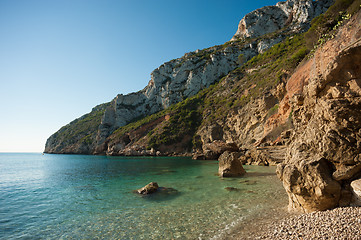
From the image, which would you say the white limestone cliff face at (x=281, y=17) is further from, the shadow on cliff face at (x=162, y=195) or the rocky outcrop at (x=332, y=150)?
the shadow on cliff face at (x=162, y=195)

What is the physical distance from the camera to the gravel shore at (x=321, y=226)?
5.27m

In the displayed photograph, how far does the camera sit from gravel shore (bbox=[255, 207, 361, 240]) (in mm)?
5270

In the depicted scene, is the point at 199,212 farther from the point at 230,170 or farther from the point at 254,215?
the point at 230,170

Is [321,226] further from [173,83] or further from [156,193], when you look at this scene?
[173,83]

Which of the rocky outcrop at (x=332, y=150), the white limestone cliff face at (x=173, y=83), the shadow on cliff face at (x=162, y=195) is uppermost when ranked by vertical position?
the white limestone cliff face at (x=173, y=83)

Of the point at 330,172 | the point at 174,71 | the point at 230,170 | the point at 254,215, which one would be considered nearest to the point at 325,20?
the point at 230,170

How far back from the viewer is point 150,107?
338 ft

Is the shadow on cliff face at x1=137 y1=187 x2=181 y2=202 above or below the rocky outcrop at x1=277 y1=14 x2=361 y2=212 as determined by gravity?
below

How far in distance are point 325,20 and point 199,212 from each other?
39.6 meters

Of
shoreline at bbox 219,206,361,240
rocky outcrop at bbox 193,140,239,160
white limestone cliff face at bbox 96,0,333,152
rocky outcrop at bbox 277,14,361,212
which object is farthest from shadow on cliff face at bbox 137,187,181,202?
white limestone cliff face at bbox 96,0,333,152

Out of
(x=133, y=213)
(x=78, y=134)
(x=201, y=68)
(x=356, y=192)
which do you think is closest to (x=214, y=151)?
(x=133, y=213)

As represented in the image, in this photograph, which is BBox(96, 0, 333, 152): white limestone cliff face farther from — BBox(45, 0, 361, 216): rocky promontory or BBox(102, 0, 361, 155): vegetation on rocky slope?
BBox(102, 0, 361, 155): vegetation on rocky slope

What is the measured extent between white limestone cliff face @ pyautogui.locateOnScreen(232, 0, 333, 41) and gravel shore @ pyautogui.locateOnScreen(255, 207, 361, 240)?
9379 centimetres

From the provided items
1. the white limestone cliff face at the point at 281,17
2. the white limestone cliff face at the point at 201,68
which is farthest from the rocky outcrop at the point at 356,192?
the white limestone cliff face at the point at 281,17
